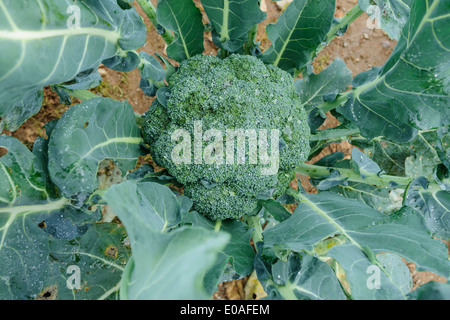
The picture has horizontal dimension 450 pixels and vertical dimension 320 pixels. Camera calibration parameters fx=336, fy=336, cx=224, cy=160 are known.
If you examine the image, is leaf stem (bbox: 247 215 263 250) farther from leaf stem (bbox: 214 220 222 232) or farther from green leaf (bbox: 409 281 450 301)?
green leaf (bbox: 409 281 450 301)

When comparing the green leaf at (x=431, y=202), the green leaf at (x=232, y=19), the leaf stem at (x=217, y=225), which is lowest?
the green leaf at (x=431, y=202)

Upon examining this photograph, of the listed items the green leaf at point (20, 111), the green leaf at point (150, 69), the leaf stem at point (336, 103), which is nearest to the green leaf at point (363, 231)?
the leaf stem at point (336, 103)


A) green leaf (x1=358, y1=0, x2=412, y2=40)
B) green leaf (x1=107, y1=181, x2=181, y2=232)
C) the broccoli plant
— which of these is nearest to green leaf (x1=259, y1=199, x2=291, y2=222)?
the broccoli plant

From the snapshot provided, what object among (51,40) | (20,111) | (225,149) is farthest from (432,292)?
(20,111)

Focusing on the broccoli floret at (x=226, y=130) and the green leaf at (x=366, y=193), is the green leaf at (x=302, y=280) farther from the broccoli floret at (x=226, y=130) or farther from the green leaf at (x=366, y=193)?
the green leaf at (x=366, y=193)

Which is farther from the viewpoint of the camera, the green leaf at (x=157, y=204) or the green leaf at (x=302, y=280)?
the green leaf at (x=302, y=280)

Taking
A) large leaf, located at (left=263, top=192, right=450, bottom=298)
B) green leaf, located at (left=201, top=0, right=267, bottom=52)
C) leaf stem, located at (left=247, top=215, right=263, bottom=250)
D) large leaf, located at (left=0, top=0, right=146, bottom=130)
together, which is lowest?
leaf stem, located at (left=247, top=215, right=263, bottom=250)
